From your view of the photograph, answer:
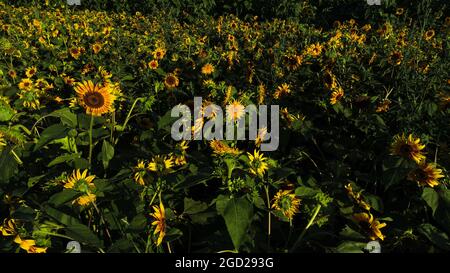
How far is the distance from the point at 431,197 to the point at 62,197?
1712 millimetres

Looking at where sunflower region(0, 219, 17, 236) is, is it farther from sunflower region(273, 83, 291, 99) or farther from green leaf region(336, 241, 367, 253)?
sunflower region(273, 83, 291, 99)

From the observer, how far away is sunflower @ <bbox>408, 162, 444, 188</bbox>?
6.10 feet

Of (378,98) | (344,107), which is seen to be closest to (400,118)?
(344,107)

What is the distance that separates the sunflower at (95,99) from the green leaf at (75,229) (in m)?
0.67

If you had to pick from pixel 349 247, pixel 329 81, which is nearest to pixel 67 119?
pixel 349 247

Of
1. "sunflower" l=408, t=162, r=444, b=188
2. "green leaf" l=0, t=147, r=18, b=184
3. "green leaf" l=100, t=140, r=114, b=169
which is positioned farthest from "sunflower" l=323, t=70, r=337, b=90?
"green leaf" l=0, t=147, r=18, b=184

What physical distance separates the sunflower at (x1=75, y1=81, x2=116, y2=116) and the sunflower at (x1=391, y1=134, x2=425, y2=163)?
163 cm

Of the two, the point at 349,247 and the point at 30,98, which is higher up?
the point at 30,98

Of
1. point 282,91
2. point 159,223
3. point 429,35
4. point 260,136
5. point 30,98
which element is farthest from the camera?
point 429,35

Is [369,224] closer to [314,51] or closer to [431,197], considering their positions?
[431,197]

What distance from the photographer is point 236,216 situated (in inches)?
55.9
